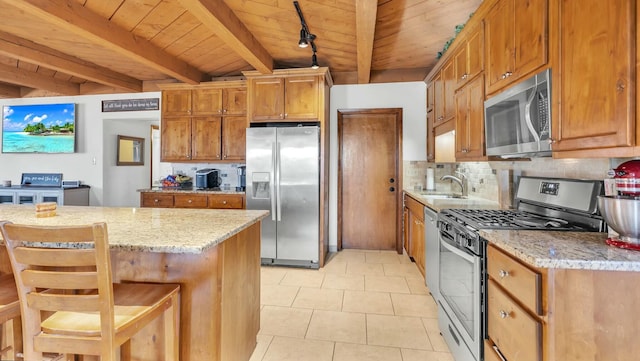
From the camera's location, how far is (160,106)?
174 inches

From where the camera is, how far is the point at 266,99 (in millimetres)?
3711

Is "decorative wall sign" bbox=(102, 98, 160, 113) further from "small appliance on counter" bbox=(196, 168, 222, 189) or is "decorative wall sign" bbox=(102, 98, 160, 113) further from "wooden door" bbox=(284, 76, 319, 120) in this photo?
"wooden door" bbox=(284, 76, 319, 120)

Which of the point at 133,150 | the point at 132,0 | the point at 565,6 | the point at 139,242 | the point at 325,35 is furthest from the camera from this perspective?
the point at 133,150

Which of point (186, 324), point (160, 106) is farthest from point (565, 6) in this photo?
point (160, 106)

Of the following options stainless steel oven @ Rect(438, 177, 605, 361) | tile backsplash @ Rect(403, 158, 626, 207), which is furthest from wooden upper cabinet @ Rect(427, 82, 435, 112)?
stainless steel oven @ Rect(438, 177, 605, 361)

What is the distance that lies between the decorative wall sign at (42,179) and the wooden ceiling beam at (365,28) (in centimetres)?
505

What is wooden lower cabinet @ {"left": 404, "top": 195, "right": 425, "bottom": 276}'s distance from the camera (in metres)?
3.09

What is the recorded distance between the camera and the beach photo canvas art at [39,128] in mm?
4664

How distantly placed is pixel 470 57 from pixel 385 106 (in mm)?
1741

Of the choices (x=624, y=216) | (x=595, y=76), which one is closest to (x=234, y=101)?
(x=595, y=76)

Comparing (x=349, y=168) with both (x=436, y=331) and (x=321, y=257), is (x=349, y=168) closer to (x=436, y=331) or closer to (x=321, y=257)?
(x=321, y=257)

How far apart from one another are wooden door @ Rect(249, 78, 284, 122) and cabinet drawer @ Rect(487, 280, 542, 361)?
9.72ft

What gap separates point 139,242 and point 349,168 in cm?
338

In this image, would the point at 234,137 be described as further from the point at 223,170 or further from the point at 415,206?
the point at 415,206
